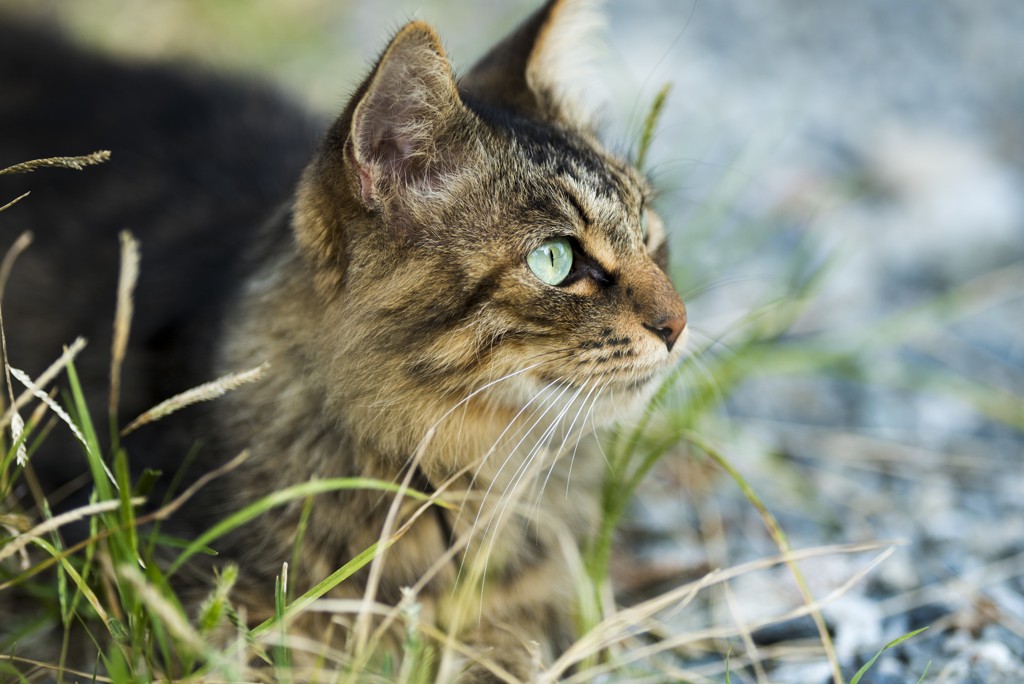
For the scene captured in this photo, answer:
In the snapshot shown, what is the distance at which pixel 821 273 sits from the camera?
196 cm

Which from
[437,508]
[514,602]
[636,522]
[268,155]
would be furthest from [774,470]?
[268,155]

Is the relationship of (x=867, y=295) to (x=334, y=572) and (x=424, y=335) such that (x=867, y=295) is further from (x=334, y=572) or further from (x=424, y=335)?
(x=334, y=572)

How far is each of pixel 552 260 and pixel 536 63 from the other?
56 cm

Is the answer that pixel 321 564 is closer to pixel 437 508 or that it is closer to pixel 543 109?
pixel 437 508

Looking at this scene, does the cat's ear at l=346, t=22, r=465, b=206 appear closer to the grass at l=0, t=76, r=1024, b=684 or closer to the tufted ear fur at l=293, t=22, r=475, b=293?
the tufted ear fur at l=293, t=22, r=475, b=293

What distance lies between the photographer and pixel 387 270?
1.21 metres

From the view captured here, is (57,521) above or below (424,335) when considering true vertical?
below

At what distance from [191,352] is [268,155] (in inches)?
32.4

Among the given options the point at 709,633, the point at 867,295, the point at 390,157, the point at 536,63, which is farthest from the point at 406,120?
the point at 867,295

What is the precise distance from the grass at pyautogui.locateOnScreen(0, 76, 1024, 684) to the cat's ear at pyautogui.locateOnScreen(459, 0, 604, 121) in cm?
24

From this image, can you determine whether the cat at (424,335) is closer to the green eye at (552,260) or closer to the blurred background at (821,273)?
the green eye at (552,260)

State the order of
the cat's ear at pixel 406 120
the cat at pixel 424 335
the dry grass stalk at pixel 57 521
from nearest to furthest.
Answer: the dry grass stalk at pixel 57 521 → the cat's ear at pixel 406 120 → the cat at pixel 424 335

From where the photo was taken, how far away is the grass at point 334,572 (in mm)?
1064

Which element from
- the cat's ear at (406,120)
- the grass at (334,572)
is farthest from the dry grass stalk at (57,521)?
the cat's ear at (406,120)
